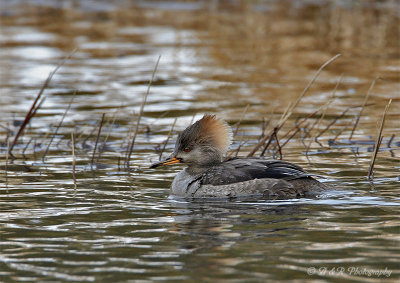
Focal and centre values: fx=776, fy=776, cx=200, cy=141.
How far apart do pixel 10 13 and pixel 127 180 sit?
21.8 meters

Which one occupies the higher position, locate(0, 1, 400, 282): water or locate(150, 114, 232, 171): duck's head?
locate(150, 114, 232, 171): duck's head

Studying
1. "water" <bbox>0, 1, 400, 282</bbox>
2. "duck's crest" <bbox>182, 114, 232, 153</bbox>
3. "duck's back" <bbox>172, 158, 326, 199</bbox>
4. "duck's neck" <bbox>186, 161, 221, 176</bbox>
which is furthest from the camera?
"duck's neck" <bbox>186, 161, 221, 176</bbox>

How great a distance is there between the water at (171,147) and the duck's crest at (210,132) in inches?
33.8

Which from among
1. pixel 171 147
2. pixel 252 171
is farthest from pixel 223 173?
pixel 171 147

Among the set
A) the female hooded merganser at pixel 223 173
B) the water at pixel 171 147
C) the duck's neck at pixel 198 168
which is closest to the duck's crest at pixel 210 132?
the female hooded merganser at pixel 223 173

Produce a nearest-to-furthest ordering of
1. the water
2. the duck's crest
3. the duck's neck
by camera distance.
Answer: the water → the duck's crest → the duck's neck

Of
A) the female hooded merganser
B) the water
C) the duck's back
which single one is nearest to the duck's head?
the female hooded merganser

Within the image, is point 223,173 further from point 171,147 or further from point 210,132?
point 171,147

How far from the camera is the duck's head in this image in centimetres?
938

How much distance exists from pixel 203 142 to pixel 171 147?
8.51 ft

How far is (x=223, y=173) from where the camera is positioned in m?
9.04

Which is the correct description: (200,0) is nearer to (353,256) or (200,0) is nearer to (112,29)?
(112,29)

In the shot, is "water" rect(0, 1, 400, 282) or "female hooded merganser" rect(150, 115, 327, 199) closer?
"water" rect(0, 1, 400, 282)

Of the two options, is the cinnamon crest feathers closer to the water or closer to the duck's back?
the duck's back
